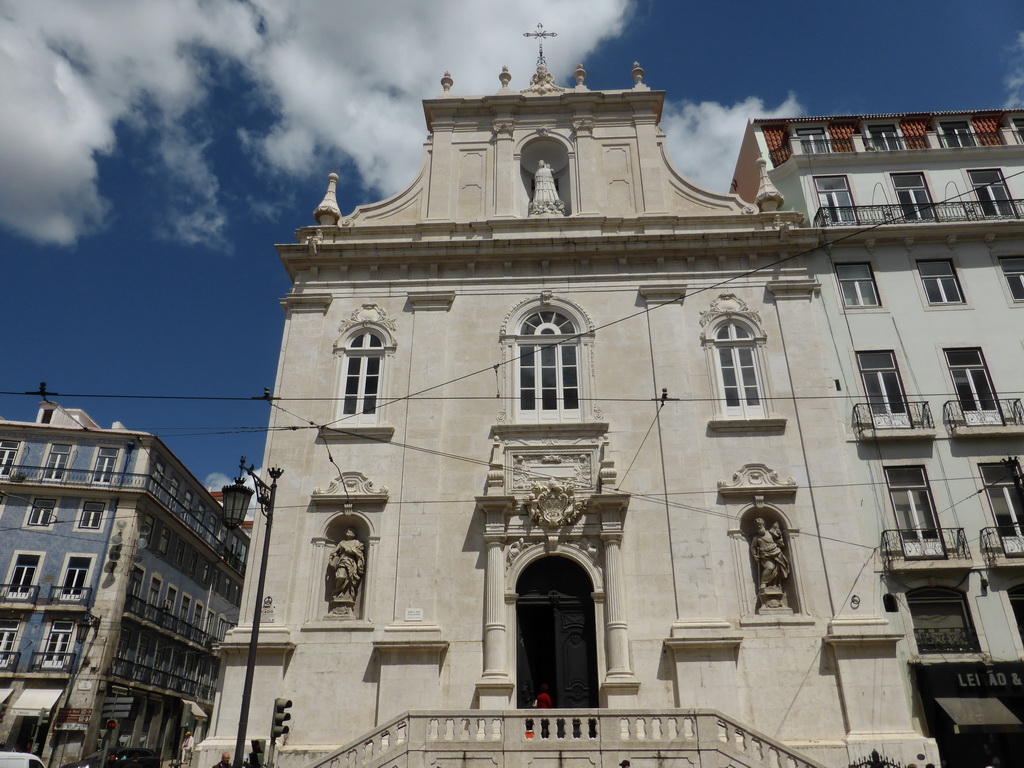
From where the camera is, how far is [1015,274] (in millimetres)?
22484

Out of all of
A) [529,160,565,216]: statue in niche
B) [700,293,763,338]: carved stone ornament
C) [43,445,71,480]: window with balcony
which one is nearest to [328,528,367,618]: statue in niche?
[700,293,763,338]: carved stone ornament

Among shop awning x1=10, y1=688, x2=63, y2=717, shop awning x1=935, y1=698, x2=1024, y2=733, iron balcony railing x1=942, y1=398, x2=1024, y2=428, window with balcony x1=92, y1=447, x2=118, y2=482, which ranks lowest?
shop awning x1=935, y1=698, x2=1024, y2=733

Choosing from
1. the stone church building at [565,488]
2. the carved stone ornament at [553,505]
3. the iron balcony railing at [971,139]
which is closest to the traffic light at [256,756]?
the stone church building at [565,488]

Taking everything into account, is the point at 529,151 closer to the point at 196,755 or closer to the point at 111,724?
the point at 196,755

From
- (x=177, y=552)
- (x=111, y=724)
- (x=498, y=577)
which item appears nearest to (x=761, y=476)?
(x=498, y=577)

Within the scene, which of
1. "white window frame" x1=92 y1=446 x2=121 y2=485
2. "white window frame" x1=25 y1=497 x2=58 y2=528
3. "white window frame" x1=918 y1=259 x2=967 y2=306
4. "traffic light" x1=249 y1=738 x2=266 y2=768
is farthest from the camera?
"white window frame" x1=92 y1=446 x2=121 y2=485

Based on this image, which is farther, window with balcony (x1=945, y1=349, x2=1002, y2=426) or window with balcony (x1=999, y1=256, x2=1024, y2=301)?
window with balcony (x1=999, y1=256, x2=1024, y2=301)

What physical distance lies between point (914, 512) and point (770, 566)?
4290mm

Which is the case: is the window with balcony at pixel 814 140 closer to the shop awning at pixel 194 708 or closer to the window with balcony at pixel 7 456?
the window with balcony at pixel 7 456

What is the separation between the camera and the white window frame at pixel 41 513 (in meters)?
34.2

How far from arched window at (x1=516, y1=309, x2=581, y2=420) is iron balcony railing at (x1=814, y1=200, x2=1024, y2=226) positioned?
9.03 metres

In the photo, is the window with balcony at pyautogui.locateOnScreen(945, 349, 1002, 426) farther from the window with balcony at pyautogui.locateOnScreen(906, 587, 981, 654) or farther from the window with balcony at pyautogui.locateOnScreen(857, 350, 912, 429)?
the window with balcony at pyautogui.locateOnScreen(906, 587, 981, 654)

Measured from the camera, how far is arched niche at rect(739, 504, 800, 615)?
1811 cm

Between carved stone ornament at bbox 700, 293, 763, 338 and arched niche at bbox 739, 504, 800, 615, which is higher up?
carved stone ornament at bbox 700, 293, 763, 338
